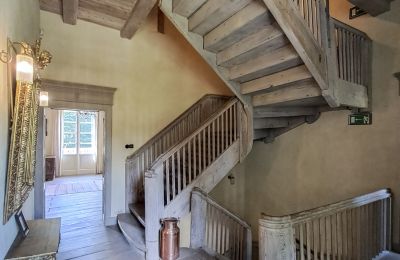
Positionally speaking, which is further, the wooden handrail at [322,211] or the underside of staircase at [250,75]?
the underside of staircase at [250,75]

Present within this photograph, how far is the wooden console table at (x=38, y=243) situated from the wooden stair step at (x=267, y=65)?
2.79 metres

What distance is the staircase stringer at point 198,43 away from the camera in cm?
296

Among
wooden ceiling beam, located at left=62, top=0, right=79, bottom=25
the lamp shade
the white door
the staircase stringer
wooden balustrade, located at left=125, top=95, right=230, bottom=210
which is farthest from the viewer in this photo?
the white door

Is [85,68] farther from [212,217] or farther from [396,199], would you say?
[396,199]

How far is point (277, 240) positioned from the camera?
1764 mm

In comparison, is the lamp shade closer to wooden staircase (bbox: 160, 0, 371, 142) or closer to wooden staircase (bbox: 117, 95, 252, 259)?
wooden staircase (bbox: 117, 95, 252, 259)

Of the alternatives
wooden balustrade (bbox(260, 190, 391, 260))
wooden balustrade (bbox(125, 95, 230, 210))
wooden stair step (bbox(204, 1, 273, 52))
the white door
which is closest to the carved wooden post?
wooden balustrade (bbox(260, 190, 391, 260))

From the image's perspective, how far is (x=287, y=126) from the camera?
14.6 ft

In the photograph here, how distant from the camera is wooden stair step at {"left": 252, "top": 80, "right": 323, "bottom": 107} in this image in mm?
2855

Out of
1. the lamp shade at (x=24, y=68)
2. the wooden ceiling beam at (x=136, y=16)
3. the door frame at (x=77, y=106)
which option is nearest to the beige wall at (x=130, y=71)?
the door frame at (x=77, y=106)

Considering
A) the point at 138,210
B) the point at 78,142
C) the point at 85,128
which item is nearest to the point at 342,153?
the point at 138,210

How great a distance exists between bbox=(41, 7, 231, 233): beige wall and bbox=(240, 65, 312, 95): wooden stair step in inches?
75.2

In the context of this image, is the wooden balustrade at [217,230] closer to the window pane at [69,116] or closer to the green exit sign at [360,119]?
the green exit sign at [360,119]

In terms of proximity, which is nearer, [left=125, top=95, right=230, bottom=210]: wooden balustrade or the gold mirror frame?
the gold mirror frame
